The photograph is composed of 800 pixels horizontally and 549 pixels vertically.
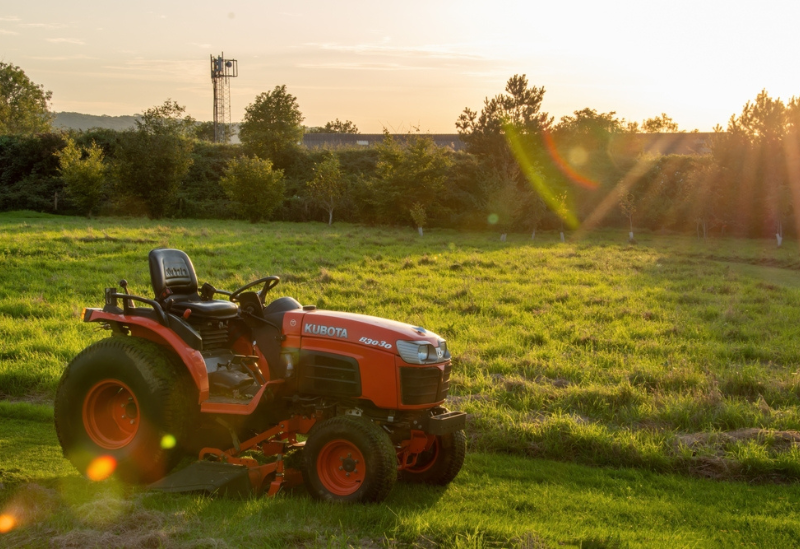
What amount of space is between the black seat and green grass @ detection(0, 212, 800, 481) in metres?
1.42

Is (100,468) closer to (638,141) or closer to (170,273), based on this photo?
(170,273)

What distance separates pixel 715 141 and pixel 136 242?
111 ft

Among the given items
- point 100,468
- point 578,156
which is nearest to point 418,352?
point 100,468

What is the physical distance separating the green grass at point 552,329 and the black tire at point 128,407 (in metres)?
1.32

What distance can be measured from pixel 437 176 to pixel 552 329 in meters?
33.0

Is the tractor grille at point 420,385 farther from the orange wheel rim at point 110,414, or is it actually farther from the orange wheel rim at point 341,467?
the orange wheel rim at point 110,414

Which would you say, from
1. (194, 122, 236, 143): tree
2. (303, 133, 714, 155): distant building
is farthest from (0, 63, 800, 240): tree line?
(194, 122, 236, 143): tree

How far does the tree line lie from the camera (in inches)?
1620

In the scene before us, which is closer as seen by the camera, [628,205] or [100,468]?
[100,468]

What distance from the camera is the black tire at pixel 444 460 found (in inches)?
229

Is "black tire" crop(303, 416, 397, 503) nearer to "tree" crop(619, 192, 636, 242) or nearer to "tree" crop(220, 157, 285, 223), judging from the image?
"tree" crop(619, 192, 636, 242)

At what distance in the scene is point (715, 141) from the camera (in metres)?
42.7

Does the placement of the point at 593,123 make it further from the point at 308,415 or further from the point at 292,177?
the point at 308,415

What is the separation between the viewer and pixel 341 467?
5410mm
